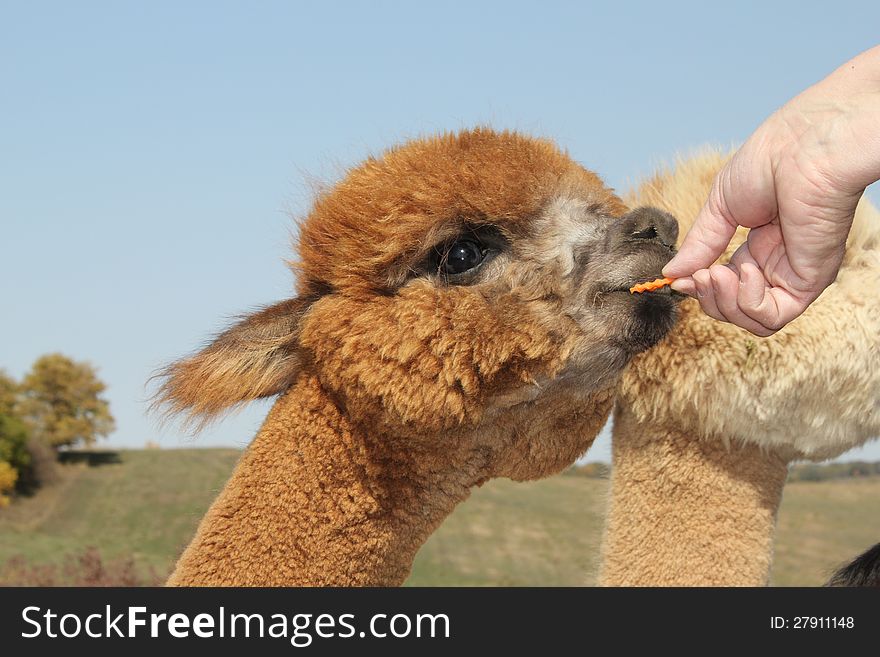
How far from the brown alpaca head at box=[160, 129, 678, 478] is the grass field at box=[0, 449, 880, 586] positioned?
11.3m

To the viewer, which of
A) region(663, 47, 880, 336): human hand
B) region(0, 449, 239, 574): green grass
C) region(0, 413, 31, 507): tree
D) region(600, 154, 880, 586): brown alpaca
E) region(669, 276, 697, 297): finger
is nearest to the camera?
region(663, 47, 880, 336): human hand

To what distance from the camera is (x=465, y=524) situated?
19875 millimetres

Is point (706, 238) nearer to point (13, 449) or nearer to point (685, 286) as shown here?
point (685, 286)

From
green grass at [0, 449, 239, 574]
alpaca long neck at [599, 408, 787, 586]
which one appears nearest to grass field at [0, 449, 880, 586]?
A: green grass at [0, 449, 239, 574]

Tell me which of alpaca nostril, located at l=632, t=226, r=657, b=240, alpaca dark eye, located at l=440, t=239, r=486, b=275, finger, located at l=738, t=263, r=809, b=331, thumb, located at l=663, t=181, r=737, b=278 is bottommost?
finger, located at l=738, t=263, r=809, b=331

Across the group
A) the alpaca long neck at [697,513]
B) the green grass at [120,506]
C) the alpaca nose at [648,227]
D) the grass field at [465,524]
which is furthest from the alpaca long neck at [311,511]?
the green grass at [120,506]

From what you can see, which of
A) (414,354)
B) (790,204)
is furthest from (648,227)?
(414,354)

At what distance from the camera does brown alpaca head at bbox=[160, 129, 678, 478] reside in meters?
2.66

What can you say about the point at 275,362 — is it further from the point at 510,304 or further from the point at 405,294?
the point at 510,304

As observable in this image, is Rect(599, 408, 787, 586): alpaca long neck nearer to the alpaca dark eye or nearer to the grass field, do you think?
the alpaca dark eye

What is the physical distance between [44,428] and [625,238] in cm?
2711

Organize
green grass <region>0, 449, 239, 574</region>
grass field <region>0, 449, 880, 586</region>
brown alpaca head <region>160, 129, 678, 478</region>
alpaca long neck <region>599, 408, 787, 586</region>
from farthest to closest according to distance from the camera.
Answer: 1. green grass <region>0, 449, 239, 574</region>
2. grass field <region>0, 449, 880, 586</region>
3. alpaca long neck <region>599, 408, 787, 586</region>
4. brown alpaca head <region>160, 129, 678, 478</region>

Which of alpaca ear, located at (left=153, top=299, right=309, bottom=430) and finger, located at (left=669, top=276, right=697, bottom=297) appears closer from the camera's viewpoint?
finger, located at (left=669, top=276, right=697, bottom=297)

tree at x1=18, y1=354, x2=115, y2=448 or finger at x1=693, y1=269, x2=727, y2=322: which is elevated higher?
tree at x1=18, y1=354, x2=115, y2=448
